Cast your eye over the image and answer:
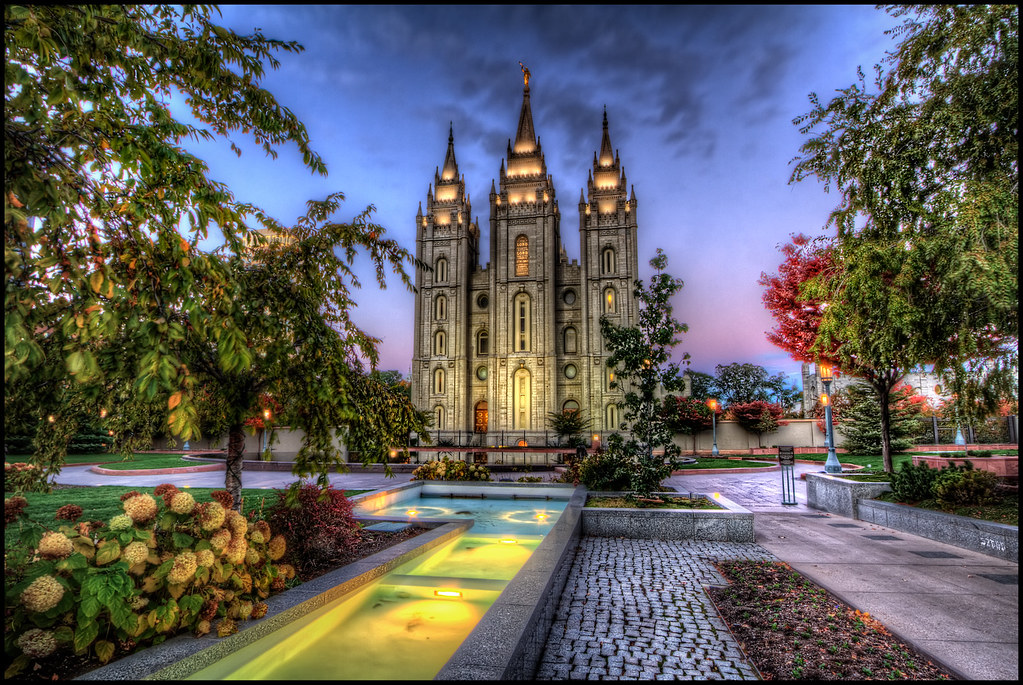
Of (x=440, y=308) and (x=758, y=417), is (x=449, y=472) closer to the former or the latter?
(x=758, y=417)

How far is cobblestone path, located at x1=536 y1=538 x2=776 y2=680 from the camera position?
12.3ft

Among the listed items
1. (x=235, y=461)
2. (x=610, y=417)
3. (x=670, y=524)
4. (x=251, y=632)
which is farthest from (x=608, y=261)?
(x=251, y=632)

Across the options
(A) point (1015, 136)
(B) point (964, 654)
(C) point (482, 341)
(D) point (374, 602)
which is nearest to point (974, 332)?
(A) point (1015, 136)

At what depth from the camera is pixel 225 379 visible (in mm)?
5414

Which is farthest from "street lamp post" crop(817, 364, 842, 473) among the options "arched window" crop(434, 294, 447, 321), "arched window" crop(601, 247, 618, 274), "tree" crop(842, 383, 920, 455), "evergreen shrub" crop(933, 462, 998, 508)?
"arched window" crop(434, 294, 447, 321)

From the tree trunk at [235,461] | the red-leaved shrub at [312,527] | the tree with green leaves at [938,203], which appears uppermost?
the tree with green leaves at [938,203]

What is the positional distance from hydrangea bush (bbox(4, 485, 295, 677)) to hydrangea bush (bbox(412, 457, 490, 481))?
387 inches

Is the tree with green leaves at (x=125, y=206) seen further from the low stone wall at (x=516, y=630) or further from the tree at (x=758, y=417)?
the tree at (x=758, y=417)

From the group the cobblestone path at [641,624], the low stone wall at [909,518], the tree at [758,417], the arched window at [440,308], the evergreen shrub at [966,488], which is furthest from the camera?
the arched window at [440,308]

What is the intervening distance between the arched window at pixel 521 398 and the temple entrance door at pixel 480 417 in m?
3.22

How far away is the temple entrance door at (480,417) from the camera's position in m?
43.0

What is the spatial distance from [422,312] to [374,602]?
39929 mm

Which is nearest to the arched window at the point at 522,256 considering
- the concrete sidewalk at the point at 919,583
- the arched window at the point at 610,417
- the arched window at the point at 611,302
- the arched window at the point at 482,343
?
the arched window at the point at 482,343

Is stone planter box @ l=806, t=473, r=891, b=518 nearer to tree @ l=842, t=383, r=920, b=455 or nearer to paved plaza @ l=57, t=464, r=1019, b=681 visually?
paved plaza @ l=57, t=464, r=1019, b=681
